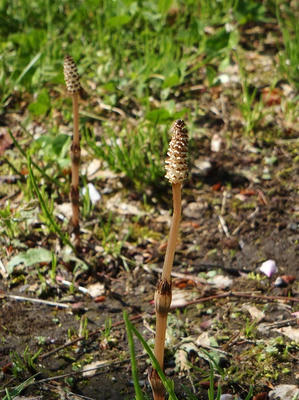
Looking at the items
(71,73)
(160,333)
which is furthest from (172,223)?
(71,73)

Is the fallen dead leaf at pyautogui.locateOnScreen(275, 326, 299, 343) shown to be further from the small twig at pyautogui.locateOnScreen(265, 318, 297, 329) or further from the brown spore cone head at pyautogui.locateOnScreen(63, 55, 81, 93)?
the brown spore cone head at pyautogui.locateOnScreen(63, 55, 81, 93)

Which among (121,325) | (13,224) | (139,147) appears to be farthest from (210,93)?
(121,325)

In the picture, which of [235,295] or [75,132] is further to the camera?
[235,295]

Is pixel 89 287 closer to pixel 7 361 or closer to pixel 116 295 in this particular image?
pixel 116 295

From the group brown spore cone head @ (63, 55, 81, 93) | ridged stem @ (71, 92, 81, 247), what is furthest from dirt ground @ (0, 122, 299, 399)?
brown spore cone head @ (63, 55, 81, 93)

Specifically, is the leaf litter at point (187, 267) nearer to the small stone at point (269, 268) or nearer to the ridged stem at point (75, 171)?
the small stone at point (269, 268)

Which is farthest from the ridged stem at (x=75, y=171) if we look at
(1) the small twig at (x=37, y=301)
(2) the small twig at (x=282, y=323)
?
(2) the small twig at (x=282, y=323)

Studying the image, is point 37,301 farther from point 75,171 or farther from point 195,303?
point 195,303
